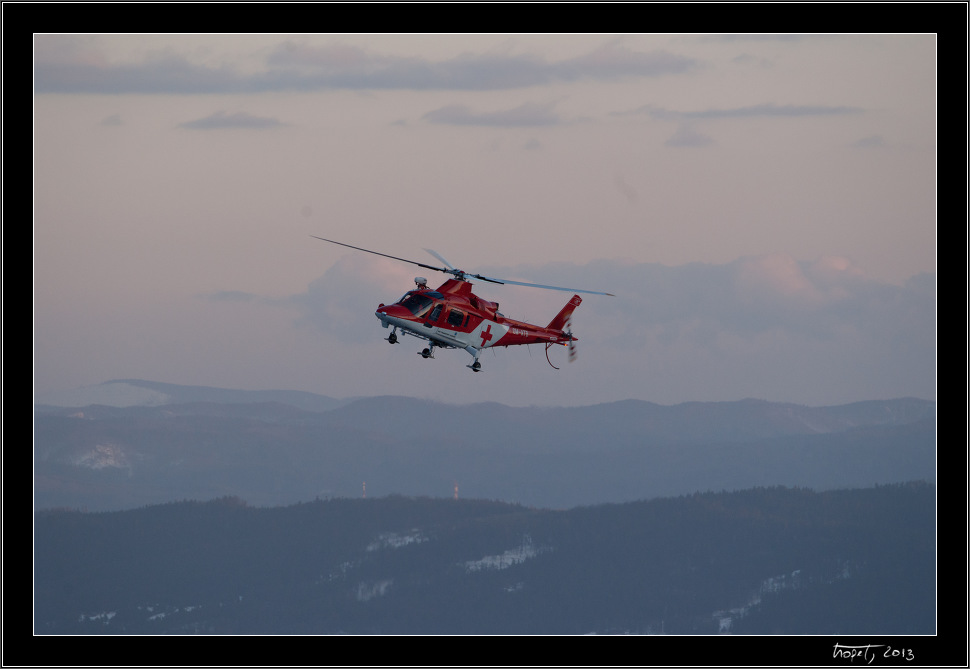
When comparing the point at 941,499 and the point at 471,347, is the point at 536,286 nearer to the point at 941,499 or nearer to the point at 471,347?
the point at 471,347

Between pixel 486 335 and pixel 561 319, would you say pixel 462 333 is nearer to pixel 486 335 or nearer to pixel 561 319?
pixel 486 335

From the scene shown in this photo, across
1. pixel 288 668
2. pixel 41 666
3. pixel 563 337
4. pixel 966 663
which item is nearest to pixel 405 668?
pixel 288 668

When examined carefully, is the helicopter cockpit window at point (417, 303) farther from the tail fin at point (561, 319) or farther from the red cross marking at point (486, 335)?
the tail fin at point (561, 319)

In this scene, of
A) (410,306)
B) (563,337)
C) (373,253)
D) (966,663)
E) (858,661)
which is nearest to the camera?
(373,253)

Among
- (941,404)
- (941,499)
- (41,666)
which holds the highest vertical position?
(941,404)

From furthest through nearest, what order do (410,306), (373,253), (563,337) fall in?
1. (563,337)
2. (410,306)
3. (373,253)

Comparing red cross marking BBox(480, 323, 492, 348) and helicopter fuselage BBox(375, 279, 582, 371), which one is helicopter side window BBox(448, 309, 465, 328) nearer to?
helicopter fuselage BBox(375, 279, 582, 371)
